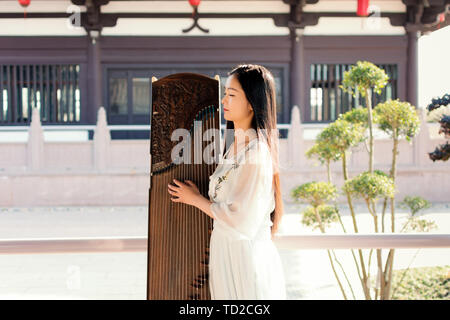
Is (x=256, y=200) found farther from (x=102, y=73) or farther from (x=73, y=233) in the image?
(x=102, y=73)

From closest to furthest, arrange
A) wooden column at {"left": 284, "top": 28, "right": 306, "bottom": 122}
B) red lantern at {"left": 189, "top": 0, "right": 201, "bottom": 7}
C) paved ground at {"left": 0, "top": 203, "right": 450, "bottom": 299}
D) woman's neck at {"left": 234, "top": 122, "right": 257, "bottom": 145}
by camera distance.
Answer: woman's neck at {"left": 234, "top": 122, "right": 257, "bottom": 145} → paved ground at {"left": 0, "top": 203, "right": 450, "bottom": 299} → red lantern at {"left": 189, "top": 0, "right": 201, "bottom": 7} → wooden column at {"left": 284, "top": 28, "right": 306, "bottom": 122}

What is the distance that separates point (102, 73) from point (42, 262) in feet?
15.6

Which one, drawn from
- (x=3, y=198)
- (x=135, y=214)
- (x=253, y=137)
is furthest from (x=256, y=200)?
(x=3, y=198)

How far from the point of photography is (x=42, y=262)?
236 inches

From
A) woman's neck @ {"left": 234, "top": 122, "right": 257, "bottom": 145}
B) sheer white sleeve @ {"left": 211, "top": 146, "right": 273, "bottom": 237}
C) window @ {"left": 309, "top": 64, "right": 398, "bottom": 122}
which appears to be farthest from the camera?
window @ {"left": 309, "top": 64, "right": 398, "bottom": 122}

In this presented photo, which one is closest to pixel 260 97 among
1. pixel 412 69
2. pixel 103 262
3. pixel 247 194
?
pixel 247 194

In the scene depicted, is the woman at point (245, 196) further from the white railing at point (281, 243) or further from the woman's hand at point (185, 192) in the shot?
the white railing at point (281, 243)

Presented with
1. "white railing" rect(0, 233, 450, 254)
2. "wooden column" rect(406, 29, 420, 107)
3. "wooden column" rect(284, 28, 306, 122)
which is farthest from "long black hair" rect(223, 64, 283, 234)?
"wooden column" rect(406, 29, 420, 107)

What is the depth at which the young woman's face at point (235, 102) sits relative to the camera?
1457 millimetres

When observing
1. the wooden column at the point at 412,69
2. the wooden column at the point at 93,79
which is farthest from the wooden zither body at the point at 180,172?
the wooden column at the point at 412,69

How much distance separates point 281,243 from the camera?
6.03 ft

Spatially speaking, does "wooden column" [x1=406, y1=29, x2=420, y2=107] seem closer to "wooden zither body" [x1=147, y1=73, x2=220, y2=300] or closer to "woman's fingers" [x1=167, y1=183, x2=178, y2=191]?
"wooden zither body" [x1=147, y1=73, x2=220, y2=300]

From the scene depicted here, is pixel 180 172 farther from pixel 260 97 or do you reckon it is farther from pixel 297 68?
pixel 297 68

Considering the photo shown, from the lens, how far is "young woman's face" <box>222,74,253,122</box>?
1.46m
